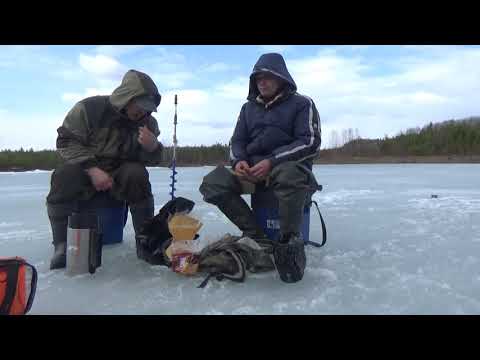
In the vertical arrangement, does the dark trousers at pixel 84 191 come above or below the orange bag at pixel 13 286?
above

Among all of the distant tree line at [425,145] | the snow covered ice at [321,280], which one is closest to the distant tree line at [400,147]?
the distant tree line at [425,145]

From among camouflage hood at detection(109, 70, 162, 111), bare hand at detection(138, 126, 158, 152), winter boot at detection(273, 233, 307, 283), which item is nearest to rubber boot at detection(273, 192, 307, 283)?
winter boot at detection(273, 233, 307, 283)

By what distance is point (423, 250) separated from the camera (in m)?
2.36

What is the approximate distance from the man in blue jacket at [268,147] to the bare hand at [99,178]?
55 cm

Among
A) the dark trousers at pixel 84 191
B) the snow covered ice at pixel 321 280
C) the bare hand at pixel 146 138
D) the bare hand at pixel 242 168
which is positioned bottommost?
the snow covered ice at pixel 321 280

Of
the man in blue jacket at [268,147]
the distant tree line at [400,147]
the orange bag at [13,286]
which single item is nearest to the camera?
the orange bag at [13,286]

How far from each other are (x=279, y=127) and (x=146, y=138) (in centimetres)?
80

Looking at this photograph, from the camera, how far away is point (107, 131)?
2404mm

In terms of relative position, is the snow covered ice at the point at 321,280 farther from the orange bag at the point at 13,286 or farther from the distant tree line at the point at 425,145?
the distant tree line at the point at 425,145

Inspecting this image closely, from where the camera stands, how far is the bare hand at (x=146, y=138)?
2322mm

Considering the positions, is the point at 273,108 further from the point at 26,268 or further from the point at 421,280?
the point at 26,268

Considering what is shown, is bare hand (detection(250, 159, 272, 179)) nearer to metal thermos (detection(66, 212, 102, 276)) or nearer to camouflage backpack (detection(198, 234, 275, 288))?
camouflage backpack (detection(198, 234, 275, 288))

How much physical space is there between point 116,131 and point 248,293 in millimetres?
1362
